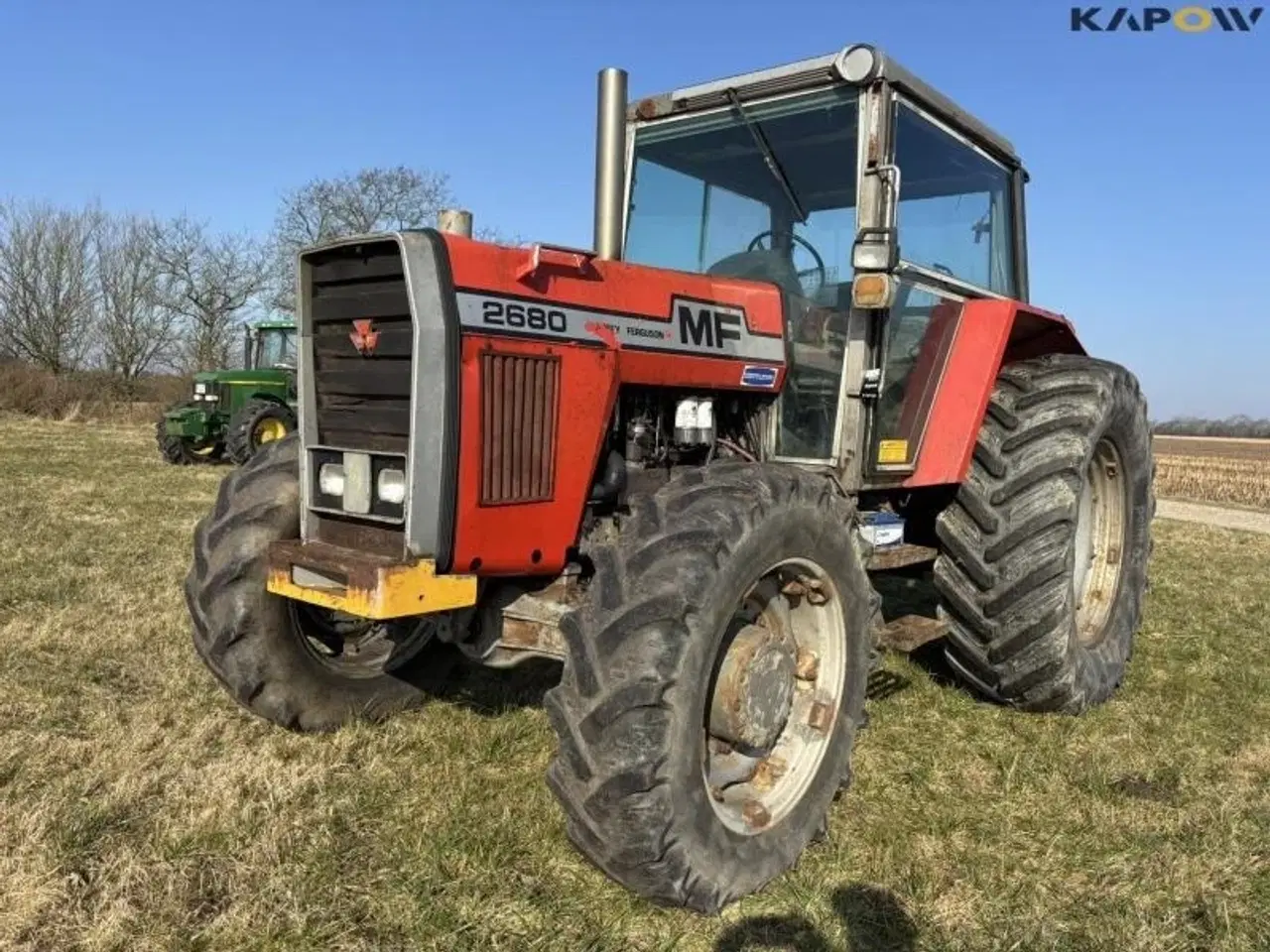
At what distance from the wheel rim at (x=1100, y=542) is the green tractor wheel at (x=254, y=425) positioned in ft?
39.3

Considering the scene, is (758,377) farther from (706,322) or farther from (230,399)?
(230,399)

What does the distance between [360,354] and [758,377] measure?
54.1 inches

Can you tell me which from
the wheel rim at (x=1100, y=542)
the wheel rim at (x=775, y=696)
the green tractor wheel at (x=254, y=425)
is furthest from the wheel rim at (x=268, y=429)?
the wheel rim at (x=775, y=696)

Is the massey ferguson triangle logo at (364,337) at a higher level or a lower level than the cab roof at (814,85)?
lower

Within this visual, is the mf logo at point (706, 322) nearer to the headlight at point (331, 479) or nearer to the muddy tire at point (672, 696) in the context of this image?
the muddy tire at point (672, 696)

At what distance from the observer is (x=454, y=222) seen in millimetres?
3035

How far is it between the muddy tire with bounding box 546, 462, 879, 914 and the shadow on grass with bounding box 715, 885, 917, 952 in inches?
3.8

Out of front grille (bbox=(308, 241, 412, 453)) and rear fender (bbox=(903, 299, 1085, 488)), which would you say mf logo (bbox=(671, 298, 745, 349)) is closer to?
front grille (bbox=(308, 241, 412, 453))

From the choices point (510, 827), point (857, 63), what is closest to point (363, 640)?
point (510, 827)

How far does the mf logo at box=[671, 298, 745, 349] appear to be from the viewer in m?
3.25

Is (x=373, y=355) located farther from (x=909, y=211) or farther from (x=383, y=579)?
(x=909, y=211)

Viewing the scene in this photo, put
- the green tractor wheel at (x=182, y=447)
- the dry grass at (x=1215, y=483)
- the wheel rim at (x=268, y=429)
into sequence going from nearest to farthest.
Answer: the wheel rim at (x=268, y=429) → the green tractor wheel at (x=182, y=447) → the dry grass at (x=1215, y=483)

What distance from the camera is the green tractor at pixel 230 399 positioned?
16.6 m

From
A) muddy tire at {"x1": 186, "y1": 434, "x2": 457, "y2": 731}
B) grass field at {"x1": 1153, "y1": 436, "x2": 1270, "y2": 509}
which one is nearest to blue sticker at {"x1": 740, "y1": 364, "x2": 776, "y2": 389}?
muddy tire at {"x1": 186, "y1": 434, "x2": 457, "y2": 731}
